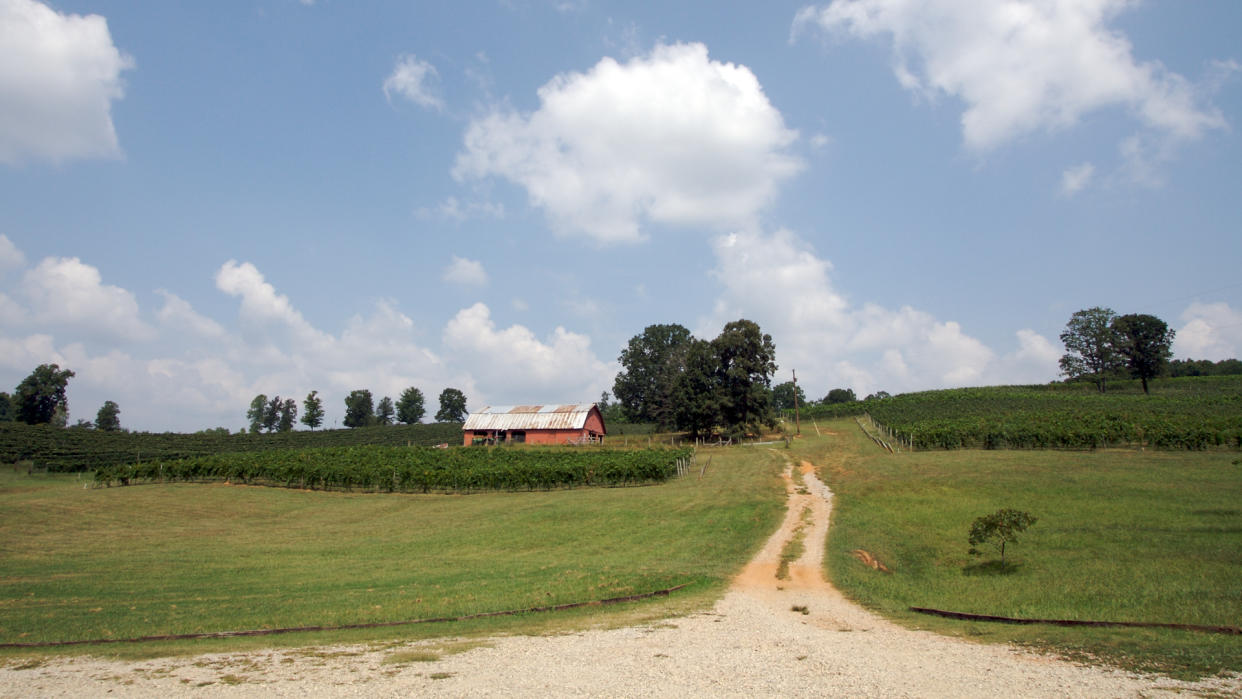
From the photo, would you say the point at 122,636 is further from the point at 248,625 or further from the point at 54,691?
the point at 54,691

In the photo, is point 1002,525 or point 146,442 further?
point 146,442

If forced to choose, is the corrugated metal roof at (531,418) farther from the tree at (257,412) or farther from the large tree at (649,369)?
the tree at (257,412)

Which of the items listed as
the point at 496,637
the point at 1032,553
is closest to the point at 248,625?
the point at 496,637

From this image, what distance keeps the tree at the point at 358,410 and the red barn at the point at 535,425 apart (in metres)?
55.1

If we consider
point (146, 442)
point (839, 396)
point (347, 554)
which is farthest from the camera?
point (839, 396)

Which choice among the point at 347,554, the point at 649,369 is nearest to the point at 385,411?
the point at 649,369

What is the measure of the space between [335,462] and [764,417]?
40130 millimetres

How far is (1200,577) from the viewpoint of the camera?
15.5m

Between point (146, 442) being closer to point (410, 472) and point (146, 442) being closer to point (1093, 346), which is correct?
point (410, 472)

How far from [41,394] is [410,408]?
6014 cm

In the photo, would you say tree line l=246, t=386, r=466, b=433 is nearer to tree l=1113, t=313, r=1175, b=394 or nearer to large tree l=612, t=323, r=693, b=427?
large tree l=612, t=323, r=693, b=427

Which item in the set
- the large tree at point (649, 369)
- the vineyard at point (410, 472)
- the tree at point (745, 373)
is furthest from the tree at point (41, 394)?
the tree at point (745, 373)

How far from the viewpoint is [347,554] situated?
23.7m

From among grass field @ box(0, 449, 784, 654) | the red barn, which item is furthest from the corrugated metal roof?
grass field @ box(0, 449, 784, 654)
